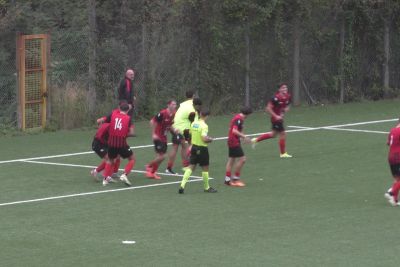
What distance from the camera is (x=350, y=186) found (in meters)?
19.6

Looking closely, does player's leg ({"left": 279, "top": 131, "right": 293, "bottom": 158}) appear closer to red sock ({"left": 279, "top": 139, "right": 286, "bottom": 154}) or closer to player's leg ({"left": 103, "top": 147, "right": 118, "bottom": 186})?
red sock ({"left": 279, "top": 139, "right": 286, "bottom": 154})

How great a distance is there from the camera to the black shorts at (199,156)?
18906 mm

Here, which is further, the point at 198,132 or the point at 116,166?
the point at 116,166

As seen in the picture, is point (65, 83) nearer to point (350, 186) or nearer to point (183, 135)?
point (183, 135)

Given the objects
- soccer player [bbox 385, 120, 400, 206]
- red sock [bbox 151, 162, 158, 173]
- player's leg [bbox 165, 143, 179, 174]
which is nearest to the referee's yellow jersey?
red sock [bbox 151, 162, 158, 173]

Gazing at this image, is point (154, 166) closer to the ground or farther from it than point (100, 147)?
closer to the ground

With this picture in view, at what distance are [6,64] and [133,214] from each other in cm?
1211

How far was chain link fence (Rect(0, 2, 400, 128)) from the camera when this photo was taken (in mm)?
28906

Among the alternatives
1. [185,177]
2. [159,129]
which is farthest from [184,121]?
[185,177]

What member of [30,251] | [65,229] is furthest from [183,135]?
[30,251]

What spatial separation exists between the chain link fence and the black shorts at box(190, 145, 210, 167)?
1010 centimetres

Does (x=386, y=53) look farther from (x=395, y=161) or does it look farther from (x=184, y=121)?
(x=395, y=161)

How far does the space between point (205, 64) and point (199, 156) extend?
12905mm

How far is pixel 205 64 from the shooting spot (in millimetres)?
31562
